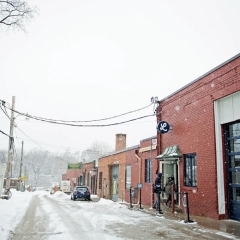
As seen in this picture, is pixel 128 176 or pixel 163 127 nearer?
pixel 163 127

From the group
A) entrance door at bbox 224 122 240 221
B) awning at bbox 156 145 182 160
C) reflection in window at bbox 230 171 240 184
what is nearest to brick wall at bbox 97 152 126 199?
awning at bbox 156 145 182 160

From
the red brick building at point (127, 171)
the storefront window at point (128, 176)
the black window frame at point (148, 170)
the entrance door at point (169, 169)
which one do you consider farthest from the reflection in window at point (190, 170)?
the storefront window at point (128, 176)

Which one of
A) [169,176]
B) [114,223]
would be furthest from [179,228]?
[169,176]

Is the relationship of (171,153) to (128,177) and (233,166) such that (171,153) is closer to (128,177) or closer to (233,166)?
(233,166)

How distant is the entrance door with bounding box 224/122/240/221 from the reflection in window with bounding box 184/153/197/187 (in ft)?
6.79

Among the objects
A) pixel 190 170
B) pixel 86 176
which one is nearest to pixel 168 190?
pixel 190 170

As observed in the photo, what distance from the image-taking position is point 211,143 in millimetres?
11523

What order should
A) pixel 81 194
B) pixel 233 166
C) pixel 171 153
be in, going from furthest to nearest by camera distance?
pixel 81 194, pixel 171 153, pixel 233 166

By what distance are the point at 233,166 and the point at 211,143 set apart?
4.13 ft

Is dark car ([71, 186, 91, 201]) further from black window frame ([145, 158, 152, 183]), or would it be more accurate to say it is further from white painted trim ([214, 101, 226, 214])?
white painted trim ([214, 101, 226, 214])

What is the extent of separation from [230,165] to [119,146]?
853 inches

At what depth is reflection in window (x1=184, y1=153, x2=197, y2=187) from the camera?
1287 cm

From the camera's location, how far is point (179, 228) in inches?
350

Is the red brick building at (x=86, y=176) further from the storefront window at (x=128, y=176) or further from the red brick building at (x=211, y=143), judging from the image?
the red brick building at (x=211, y=143)
